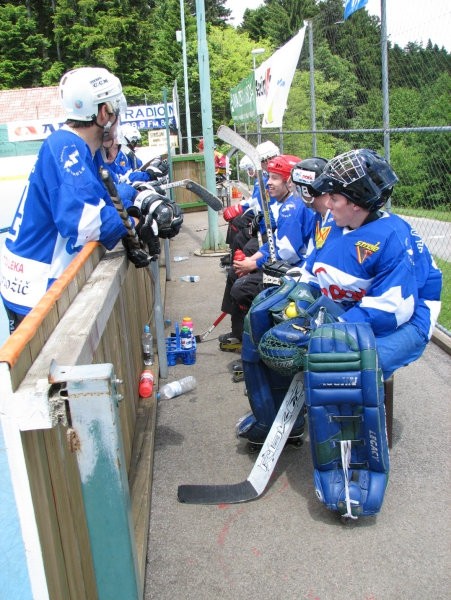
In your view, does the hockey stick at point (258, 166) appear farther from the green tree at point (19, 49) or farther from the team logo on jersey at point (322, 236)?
the green tree at point (19, 49)

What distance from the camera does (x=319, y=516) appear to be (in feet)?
10.5

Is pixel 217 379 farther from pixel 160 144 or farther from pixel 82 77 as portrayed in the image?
pixel 160 144

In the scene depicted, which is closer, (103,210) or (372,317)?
(103,210)

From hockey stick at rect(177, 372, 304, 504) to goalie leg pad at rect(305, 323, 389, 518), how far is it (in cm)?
35

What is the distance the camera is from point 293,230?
4.67 m

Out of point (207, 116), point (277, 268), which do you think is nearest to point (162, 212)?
point (277, 268)

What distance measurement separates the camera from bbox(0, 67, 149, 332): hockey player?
2732 millimetres

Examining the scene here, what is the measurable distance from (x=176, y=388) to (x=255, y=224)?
182cm

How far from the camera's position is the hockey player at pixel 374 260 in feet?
10.0

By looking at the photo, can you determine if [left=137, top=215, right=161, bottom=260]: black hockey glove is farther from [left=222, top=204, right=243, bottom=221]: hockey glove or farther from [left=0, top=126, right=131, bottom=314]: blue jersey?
[left=222, top=204, right=243, bottom=221]: hockey glove

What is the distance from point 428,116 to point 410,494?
6234 mm

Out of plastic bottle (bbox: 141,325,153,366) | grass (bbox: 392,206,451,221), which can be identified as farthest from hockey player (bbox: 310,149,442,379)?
grass (bbox: 392,206,451,221)

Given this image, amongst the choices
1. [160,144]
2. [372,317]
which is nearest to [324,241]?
[372,317]

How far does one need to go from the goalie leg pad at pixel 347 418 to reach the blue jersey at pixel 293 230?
1779 mm
